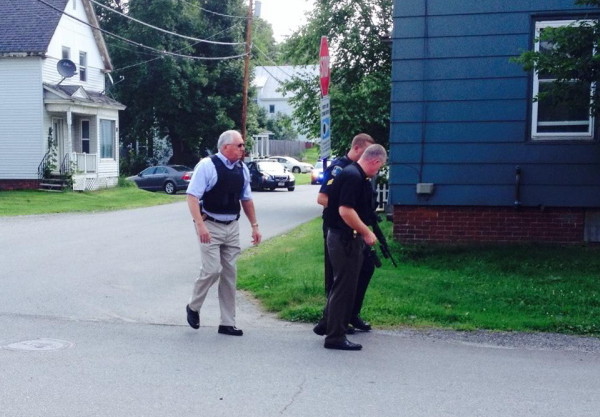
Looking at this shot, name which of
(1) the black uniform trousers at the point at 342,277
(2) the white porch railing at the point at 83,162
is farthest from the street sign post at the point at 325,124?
(2) the white porch railing at the point at 83,162

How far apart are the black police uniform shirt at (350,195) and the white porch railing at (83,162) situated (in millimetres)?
26136

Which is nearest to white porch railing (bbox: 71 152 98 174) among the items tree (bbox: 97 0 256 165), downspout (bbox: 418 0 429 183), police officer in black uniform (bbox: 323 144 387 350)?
tree (bbox: 97 0 256 165)

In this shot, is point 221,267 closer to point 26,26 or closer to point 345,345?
point 345,345

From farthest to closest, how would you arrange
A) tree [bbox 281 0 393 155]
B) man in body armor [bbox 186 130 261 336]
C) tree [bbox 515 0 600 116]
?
tree [bbox 281 0 393 155] < tree [bbox 515 0 600 116] < man in body armor [bbox 186 130 261 336]

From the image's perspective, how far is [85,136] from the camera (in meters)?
34.1

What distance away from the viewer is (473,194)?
11.5 m

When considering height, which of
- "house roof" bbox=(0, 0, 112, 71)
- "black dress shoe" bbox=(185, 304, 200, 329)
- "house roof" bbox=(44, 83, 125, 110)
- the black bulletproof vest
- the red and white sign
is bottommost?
"black dress shoe" bbox=(185, 304, 200, 329)

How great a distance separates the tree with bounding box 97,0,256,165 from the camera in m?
42.9

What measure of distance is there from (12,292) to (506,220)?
7.17 meters

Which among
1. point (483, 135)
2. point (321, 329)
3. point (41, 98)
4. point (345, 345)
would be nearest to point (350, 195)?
point (345, 345)

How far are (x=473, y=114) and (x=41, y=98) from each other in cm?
2291

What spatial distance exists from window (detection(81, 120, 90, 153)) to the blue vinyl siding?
2484 centimetres

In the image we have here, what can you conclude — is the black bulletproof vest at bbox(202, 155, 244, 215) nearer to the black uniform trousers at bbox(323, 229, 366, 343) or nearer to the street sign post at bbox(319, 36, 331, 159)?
the black uniform trousers at bbox(323, 229, 366, 343)

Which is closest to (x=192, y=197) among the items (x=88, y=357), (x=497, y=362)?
(x=88, y=357)
